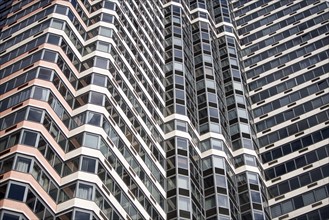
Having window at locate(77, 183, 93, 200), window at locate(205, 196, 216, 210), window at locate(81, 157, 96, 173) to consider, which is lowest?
window at locate(77, 183, 93, 200)

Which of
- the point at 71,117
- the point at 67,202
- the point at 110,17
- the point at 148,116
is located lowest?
the point at 67,202

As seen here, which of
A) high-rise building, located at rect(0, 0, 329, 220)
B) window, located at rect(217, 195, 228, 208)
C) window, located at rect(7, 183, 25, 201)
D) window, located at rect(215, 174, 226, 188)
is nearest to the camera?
window, located at rect(7, 183, 25, 201)

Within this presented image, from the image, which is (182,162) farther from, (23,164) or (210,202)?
(23,164)

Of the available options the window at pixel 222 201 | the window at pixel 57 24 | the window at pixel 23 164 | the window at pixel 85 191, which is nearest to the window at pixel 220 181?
the window at pixel 222 201

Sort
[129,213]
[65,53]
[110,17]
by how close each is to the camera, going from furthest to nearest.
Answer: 1. [110,17]
2. [65,53]
3. [129,213]

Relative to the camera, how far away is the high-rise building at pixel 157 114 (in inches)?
2163

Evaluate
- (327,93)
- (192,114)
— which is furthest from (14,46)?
(327,93)

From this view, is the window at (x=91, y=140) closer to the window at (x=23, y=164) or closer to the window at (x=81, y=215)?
the window at (x=23, y=164)

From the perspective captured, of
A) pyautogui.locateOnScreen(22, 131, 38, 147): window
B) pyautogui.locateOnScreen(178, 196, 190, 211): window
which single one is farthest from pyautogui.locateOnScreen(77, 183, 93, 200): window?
pyautogui.locateOnScreen(178, 196, 190, 211): window

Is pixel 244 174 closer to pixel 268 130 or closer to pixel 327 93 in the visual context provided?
pixel 268 130

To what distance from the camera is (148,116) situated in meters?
70.9

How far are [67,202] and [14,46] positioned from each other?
23992mm

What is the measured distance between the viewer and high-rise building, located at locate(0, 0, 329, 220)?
54.9 metres

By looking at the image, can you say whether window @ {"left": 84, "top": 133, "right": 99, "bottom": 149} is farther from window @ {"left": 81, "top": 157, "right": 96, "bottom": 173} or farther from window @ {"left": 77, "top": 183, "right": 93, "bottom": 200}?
window @ {"left": 77, "top": 183, "right": 93, "bottom": 200}
